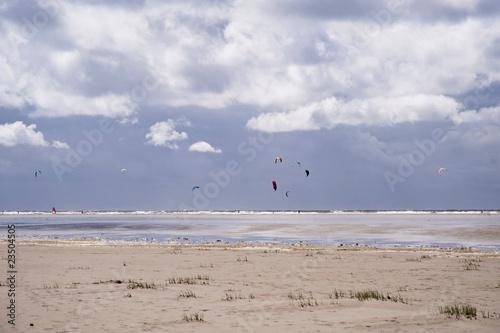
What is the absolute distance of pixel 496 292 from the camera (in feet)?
A: 49.9

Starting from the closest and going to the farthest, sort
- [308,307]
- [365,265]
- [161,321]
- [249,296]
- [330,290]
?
1. [161,321]
2. [308,307]
3. [249,296]
4. [330,290]
5. [365,265]

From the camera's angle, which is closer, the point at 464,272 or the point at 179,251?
the point at 464,272

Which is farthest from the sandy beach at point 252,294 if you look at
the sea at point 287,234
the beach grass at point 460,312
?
the sea at point 287,234

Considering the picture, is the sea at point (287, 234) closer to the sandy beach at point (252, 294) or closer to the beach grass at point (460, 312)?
the sandy beach at point (252, 294)

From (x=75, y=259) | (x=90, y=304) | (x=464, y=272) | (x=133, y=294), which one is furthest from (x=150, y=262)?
(x=464, y=272)

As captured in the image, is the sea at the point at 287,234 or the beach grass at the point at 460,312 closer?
the beach grass at the point at 460,312

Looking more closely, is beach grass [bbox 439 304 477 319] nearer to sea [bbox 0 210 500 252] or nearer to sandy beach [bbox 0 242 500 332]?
sandy beach [bbox 0 242 500 332]

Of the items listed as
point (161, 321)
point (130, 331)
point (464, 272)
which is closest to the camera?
point (130, 331)

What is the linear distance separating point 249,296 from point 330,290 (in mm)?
3132

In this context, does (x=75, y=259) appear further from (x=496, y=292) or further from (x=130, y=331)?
(x=496, y=292)

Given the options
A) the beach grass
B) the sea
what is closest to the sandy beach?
Answer: the beach grass

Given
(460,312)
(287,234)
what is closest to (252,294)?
(460,312)

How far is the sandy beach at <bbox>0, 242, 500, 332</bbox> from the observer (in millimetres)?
11023

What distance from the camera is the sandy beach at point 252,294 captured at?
11023 mm
